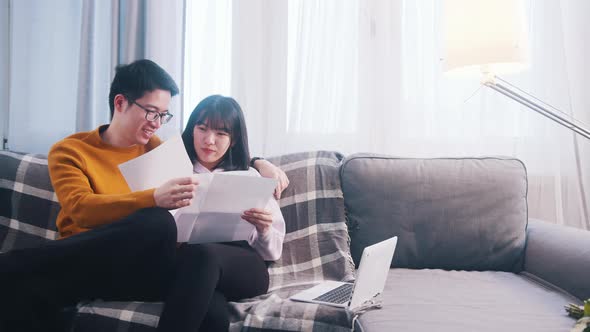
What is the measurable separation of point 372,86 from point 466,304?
116 centimetres

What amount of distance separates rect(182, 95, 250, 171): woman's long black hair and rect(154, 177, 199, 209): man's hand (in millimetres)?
369

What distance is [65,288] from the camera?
4.18ft

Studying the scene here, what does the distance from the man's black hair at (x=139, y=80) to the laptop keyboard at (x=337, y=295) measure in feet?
2.56

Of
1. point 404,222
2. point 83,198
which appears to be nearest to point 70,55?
point 83,198

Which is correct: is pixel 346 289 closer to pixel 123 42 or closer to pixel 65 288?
pixel 65 288

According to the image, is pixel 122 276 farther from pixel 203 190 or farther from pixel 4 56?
pixel 4 56

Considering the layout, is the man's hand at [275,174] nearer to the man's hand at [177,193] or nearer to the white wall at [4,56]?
the man's hand at [177,193]

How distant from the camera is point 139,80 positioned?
1.48 m

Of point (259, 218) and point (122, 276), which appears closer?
point (122, 276)

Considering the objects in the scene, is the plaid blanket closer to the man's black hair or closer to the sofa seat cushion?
the sofa seat cushion

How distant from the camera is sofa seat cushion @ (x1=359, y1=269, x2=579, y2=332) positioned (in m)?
1.13

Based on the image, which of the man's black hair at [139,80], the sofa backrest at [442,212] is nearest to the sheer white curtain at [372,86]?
the sofa backrest at [442,212]

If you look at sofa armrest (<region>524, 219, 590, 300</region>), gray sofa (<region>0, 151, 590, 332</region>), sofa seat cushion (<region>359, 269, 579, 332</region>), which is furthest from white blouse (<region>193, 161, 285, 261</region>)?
sofa armrest (<region>524, 219, 590, 300</region>)

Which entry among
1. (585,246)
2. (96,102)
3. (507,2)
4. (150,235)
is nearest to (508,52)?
(507,2)
